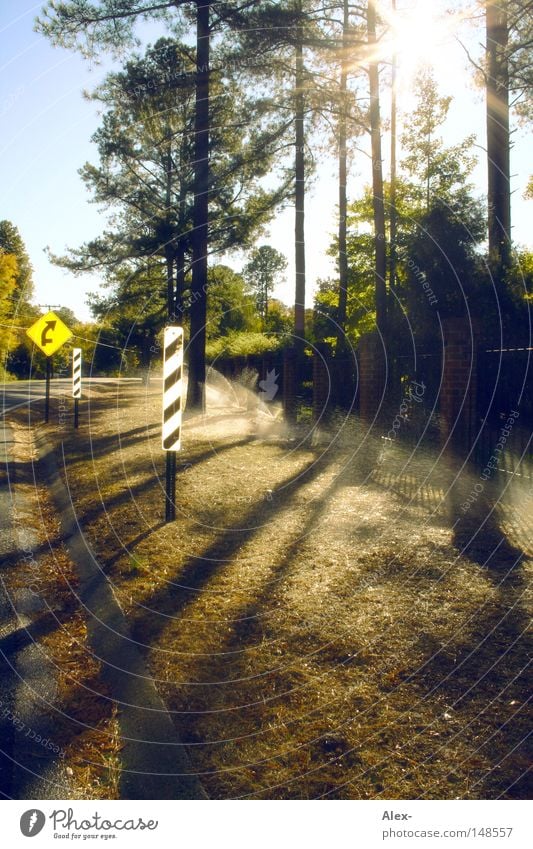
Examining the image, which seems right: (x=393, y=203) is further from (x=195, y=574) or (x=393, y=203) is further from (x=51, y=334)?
(x=195, y=574)

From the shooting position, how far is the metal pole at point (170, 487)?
799 centimetres

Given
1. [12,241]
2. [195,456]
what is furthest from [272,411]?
[12,241]

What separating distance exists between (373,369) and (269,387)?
10714 mm

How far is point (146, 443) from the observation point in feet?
48.9

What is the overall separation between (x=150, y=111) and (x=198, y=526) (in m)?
14.3

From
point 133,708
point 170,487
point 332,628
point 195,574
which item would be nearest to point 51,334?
point 170,487

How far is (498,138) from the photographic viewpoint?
14.7 meters

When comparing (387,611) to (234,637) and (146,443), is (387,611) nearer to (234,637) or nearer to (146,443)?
(234,637)

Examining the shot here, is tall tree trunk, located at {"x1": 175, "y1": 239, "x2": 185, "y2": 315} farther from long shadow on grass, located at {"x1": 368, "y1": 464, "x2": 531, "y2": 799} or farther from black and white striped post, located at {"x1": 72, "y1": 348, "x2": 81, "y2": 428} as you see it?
long shadow on grass, located at {"x1": 368, "y1": 464, "x2": 531, "y2": 799}

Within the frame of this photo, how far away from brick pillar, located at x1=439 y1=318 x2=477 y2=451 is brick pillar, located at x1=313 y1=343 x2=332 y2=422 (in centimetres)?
712

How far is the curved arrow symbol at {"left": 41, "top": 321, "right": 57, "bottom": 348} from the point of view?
15688 millimetres

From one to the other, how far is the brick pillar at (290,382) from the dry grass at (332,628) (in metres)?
10.8
